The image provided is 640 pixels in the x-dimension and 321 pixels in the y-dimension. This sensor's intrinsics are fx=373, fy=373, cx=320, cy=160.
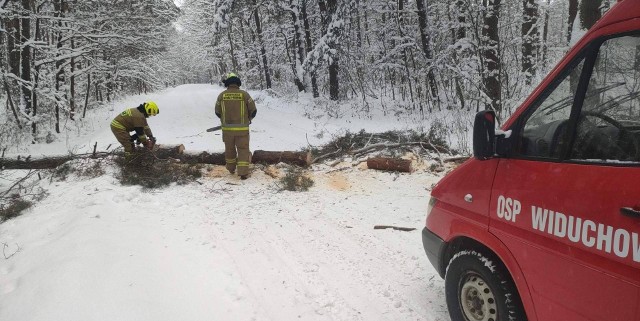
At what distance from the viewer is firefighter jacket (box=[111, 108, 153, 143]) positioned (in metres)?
7.95

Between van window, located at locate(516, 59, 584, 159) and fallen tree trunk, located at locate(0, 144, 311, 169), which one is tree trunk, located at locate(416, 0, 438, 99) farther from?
van window, located at locate(516, 59, 584, 159)

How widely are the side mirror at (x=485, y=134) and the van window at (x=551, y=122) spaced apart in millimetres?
162

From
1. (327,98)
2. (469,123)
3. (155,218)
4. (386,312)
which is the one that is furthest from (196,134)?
(386,312)

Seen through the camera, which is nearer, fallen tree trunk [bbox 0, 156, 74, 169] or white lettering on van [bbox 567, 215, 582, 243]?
white lettering on van [bbox 567, 215, 582, 243]

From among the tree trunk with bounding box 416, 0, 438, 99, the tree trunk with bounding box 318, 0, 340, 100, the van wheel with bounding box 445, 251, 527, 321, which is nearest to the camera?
the van wheel with bounding box 445, 251, 527, 321

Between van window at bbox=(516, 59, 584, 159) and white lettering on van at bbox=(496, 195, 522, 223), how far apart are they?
30 cm

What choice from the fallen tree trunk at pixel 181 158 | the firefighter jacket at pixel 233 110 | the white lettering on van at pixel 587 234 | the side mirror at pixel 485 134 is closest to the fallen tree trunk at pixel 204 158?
the fallen tree trunk at pixel 181 158

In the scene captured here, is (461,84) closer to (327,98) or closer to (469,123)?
(469,123)

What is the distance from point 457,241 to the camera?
2.96 metres

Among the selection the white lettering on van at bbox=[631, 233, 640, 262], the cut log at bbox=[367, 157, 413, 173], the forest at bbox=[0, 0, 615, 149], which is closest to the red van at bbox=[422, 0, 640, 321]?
the white lettering on van at bbox=[631, 233, 640, 262]

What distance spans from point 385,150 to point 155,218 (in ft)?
18.3

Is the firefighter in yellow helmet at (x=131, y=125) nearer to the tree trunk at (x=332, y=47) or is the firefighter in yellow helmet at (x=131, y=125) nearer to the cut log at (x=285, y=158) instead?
the cut log at (x=285, y=158)

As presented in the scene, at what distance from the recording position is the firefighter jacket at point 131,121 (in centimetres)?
795

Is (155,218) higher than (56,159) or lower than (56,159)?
lower
